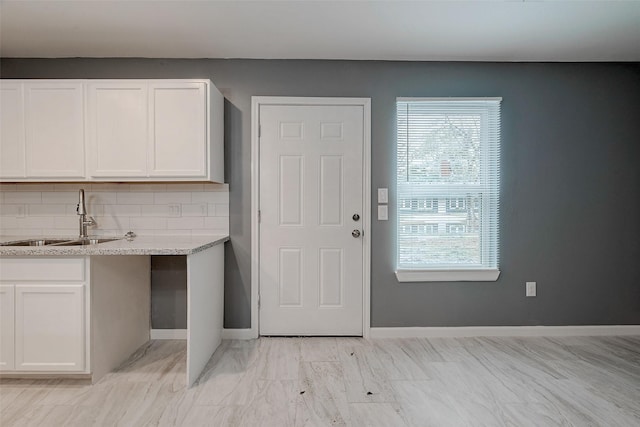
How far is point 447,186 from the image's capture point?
322 cm

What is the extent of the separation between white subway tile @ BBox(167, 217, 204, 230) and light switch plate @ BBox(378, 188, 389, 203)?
1547 millimetres

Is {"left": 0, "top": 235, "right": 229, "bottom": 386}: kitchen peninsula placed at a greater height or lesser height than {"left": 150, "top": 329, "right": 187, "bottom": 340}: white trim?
greater

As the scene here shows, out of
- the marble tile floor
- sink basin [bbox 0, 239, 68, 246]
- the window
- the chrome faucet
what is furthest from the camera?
the window

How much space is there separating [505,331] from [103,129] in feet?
12.1

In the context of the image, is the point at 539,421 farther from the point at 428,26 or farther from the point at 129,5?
the point at 129,5

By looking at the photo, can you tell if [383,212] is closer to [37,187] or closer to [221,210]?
[221,210]

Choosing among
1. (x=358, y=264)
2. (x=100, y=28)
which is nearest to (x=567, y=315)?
(x=358, y=264)

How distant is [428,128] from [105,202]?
112 inches

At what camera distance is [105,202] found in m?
3.14

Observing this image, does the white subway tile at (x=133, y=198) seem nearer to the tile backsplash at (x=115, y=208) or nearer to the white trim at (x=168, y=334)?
the tile backsplash at (x=115, y=208)

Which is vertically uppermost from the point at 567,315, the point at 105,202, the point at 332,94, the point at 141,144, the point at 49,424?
the point at 332,94

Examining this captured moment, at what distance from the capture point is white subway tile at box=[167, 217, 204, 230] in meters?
3.16

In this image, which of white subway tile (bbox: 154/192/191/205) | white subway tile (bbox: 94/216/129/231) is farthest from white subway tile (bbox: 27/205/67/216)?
white subway tile (bbox: 154/192/191/205)

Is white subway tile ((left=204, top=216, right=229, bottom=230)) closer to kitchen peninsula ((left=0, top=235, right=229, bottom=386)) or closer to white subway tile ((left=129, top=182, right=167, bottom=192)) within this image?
white subway tile ((left=129, top=182, right=167, bottom=192))
